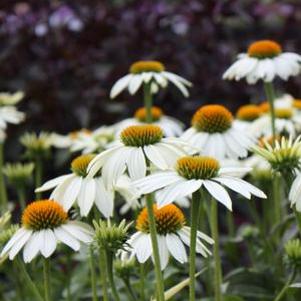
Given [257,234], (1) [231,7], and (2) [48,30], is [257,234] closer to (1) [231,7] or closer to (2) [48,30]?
(1) [231,7]

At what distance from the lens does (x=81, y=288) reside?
5.59 ft

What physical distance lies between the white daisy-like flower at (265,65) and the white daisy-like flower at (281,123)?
0.16m

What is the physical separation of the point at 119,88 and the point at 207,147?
38cm

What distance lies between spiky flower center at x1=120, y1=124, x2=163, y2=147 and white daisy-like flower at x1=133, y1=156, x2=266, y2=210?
0.07 meters

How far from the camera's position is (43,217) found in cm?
116

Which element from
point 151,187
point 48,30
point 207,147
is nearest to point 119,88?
point 207,147

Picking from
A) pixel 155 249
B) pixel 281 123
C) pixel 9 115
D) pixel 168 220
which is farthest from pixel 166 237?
pixel 9 115

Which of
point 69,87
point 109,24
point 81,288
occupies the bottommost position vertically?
point 81,288

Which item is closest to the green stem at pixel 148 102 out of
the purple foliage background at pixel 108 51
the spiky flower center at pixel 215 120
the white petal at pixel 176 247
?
the spiky flower center at pixel 215 120

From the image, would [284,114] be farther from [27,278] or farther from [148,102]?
[27,278]

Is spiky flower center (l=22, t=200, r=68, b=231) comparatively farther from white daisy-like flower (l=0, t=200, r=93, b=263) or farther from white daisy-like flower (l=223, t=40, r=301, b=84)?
white daisy-like flower (l=223, t=40, r=301, b=84)

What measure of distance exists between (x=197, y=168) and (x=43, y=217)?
249 millimetres

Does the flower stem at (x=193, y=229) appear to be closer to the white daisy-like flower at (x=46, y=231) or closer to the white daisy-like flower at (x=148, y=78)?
the white daisy-like flower at (x=46, y=231)

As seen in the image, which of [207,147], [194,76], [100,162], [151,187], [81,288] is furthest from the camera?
[194,76]
